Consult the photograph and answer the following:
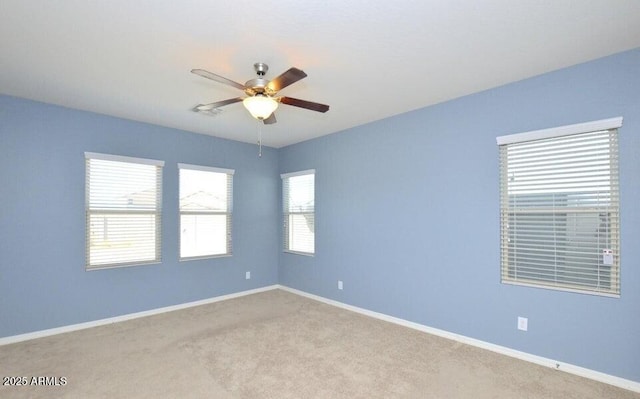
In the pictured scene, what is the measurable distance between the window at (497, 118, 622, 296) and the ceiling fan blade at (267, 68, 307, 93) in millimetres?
2140

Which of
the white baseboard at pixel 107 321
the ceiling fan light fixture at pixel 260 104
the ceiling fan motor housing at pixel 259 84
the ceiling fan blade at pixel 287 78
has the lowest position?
the white baseboard at pixel 107 321

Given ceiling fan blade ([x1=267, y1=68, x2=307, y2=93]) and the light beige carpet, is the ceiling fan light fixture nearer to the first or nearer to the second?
ceiling fan blade ([x1=267, y1=68, x2=307, y2=93])

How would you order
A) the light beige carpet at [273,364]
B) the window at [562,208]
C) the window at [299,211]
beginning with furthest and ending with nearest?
the window at [299,211]
the window at [562,208]
the light beige carpet at [273,364]

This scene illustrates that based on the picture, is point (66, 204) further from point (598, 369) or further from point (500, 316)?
point (598, 369)

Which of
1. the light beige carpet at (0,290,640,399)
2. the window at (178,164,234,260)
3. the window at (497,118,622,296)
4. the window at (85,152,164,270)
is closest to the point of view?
the light beige carpet at (0,290,640,399)

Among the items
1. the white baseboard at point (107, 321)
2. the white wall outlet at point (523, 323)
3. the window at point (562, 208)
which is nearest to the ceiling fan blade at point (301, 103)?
the window at point (562, 208)

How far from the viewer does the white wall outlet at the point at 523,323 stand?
2.88 meters

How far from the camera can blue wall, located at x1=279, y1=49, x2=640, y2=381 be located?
246 centimetres

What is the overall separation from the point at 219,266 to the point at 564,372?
437cm

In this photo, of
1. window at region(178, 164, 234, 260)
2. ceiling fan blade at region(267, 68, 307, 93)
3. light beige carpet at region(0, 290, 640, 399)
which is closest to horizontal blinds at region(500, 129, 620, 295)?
light beige carpet at region(0, 290, 640, 399)

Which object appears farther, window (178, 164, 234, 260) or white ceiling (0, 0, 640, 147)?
window (178, 164, 234, 260)

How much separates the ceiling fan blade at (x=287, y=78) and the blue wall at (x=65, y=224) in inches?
110

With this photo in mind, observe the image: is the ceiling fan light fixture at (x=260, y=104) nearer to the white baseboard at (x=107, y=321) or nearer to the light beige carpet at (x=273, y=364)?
the light beige carpet at (x=273, y=364)

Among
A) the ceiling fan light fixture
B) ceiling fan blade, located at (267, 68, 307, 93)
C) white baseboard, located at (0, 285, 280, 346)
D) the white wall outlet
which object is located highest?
ceiling fan blade, located at (267, 68, 307, 93)
